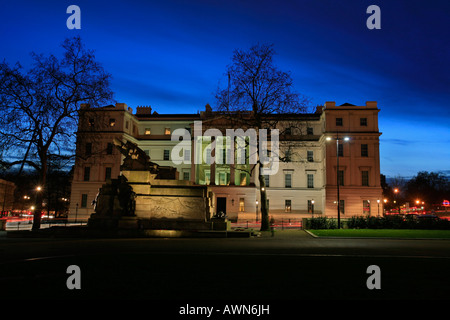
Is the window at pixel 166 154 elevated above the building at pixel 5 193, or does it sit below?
above

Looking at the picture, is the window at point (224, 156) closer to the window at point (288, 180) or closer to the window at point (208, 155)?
the window at point (208, 155)

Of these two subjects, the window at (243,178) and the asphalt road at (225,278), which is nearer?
the asphalt road at (225,278)

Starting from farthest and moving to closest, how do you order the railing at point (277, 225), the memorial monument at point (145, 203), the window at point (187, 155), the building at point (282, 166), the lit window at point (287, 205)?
the window at point (187, 155) < the lit window at point (287, 205) < the building at point (282, 166) < the railing at point (277, 225) < the memorial monument at point (145, 203)

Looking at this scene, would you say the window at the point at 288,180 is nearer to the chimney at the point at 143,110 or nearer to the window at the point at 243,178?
the window at the point at 243,178

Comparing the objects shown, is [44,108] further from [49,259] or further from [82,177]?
[82,177]

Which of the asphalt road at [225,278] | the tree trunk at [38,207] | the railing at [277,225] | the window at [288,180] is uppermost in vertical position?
the window at [288,180]

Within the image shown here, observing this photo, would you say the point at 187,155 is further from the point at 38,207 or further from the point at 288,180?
the point at 38,207

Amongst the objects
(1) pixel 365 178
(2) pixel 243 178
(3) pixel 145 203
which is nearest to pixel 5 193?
(2) pixel 243 178

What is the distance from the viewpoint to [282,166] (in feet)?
218

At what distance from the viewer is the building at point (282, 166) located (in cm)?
5959

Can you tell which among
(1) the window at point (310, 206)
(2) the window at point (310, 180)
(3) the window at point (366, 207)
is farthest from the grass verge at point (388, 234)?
(2) the window at point (310, 180)

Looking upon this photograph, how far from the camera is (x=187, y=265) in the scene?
8.97 meters

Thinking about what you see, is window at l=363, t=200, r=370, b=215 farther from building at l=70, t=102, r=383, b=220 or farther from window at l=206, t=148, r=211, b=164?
window at l=206, t=148, r=211, b=164

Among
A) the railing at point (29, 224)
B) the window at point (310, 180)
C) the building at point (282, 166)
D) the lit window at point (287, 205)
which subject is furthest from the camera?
the window at point (310, 180)
